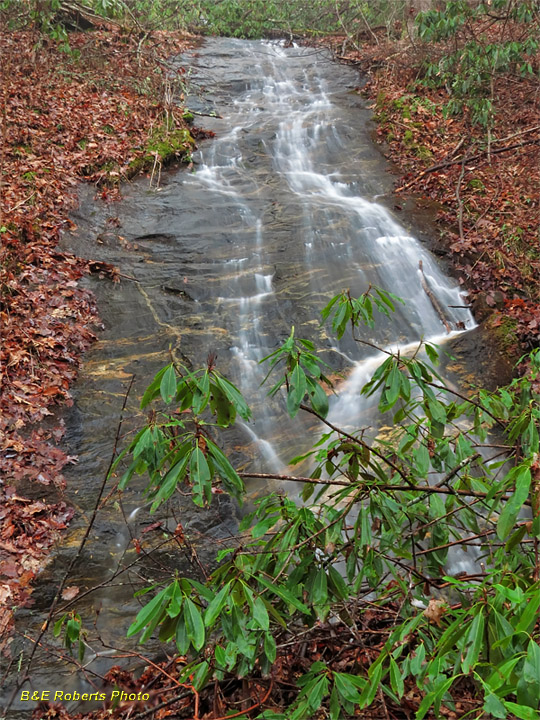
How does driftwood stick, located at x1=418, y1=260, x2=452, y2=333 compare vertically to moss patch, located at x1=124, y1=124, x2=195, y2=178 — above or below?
below

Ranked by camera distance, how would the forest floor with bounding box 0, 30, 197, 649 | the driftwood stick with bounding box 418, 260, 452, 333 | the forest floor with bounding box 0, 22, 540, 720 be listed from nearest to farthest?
the forest floor with bounding box 0, 22, 540, 720 → the forest floor with bounding box 0, 30, 197, 649 → the driftwood stick with bounding box 418, 260, 452, 333

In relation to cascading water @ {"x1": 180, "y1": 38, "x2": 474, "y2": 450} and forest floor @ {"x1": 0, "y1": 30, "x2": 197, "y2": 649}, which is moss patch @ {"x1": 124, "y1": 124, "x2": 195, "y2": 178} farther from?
cascading water @ {"x1": 180, "y1": 38, "x2": 474, "y2": 450}

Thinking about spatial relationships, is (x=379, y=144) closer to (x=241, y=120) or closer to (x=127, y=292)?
(x=241, y=120)

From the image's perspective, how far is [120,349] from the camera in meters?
7.34

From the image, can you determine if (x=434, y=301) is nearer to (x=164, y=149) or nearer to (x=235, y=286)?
(x=235, y=286)

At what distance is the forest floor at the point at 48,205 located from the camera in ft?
17.6

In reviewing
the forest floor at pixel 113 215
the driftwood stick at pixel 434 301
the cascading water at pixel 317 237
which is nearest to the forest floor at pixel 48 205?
the forest floor at pixel 113 215

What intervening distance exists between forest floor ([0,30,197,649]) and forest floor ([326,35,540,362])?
5198 mm

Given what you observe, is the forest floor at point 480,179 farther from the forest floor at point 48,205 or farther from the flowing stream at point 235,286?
the forest floor at point 48,205

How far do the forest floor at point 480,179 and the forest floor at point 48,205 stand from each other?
5.20m

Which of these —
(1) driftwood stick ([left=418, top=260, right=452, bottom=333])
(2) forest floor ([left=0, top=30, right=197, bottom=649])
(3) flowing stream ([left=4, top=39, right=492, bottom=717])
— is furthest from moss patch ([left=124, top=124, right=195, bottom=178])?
(1) driftwood stick ([left=418, top=260, right=452, bottom=333])

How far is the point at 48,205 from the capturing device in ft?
29.9

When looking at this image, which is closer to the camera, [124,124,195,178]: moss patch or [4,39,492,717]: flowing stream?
[4,39,492,717]: flowing stream

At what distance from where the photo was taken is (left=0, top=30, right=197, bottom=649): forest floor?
536 cm
